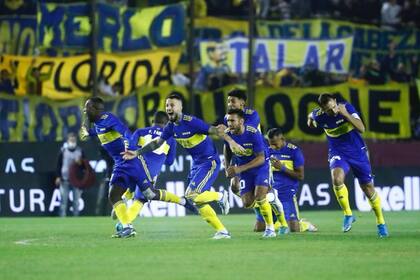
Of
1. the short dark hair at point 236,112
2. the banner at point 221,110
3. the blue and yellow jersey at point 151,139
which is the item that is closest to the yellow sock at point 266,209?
the short dark hair at point 236,112

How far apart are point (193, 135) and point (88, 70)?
A: 860 cm

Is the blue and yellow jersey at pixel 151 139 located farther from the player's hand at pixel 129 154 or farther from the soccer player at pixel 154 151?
the player's hand at pixel 129 154

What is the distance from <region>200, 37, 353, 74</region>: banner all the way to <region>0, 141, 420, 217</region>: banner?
2.20 metres

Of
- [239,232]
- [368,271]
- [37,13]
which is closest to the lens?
[368,271]

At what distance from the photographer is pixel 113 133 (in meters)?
19.6

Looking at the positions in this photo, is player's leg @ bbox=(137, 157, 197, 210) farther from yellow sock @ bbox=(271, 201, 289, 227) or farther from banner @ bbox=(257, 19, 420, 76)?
banner @ bbox=(257, 19, 420, 76)

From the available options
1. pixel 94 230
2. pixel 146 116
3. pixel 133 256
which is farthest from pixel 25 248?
pixel 146 116

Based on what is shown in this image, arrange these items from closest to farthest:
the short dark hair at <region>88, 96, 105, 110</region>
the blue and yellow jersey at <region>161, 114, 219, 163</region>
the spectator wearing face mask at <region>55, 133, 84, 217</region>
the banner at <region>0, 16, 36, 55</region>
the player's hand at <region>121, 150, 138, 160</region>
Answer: the player's hand at <region>121, 150, 138, 160</region>, the blue and yellow jersey at <region>161, 114, 219, 163</region>, the short dark hair at <region>88, 96, 105, 110</region>, the banner at <region>0, 16, 36, 55</region>, the spectator wearing face mask at <region>55, 133, 84, 217</region>

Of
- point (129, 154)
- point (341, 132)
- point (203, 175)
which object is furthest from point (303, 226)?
point (129, 154)

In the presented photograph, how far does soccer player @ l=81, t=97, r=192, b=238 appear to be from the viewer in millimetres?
19000

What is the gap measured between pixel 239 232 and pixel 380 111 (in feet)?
27.2

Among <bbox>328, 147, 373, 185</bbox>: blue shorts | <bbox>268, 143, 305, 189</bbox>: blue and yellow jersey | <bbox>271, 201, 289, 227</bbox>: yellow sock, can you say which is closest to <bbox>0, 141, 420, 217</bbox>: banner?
<bbox>268, 143, 305, 189</bbox>: blue and yellow jersey

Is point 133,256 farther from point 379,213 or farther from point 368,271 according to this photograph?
point 379,213

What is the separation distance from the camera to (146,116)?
88.5 feet
